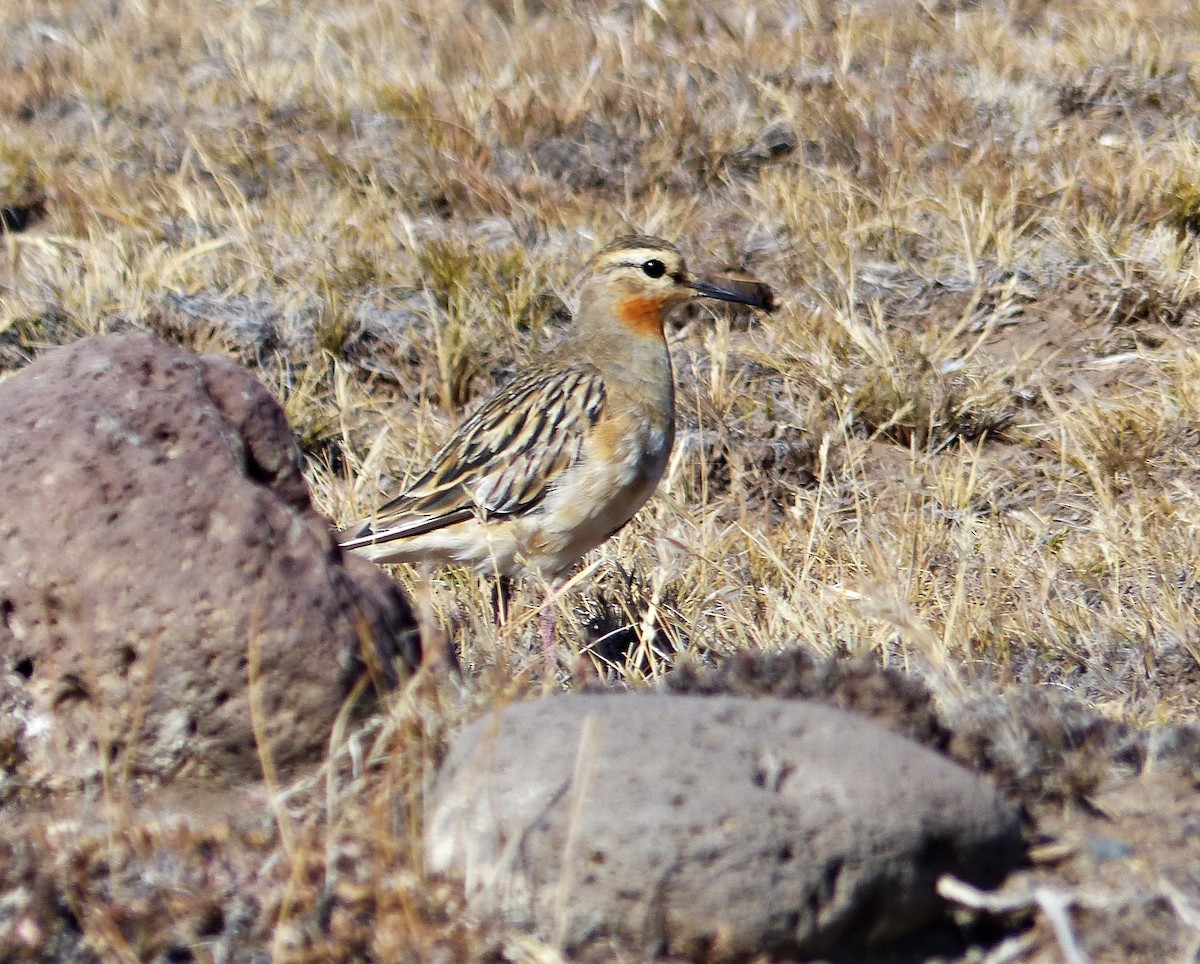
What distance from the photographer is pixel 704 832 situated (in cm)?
318

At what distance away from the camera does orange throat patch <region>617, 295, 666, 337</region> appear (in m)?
6.32

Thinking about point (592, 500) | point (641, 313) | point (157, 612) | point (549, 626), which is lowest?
point (549, 626)

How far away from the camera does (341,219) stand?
324 inches

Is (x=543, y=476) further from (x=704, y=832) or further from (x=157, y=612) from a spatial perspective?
(x=704, y=832)

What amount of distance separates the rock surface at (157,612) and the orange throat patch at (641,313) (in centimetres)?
252

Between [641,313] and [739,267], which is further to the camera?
[739,267]

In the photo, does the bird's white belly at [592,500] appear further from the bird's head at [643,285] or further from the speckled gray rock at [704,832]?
the speckled gray rock at [704,832]

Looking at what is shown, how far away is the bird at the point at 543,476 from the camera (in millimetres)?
5746

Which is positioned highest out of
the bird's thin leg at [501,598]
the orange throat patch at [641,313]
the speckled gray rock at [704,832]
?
the speckled gray rock at [704,832]

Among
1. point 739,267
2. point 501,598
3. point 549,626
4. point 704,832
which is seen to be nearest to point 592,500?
point 501,598

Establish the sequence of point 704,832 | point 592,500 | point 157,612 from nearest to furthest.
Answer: point 704,832 < point 157,612 < point 592,500

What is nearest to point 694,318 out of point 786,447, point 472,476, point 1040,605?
point 786,447

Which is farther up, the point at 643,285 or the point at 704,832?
the point at 704,832

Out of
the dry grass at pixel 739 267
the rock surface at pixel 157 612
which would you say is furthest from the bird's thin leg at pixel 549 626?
the rock surface at pixel 157 612
